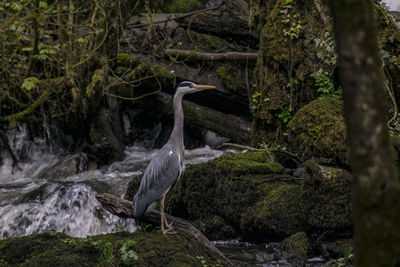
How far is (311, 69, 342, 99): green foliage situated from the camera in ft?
23.2

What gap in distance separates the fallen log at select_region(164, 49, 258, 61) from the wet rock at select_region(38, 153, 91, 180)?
3257mm

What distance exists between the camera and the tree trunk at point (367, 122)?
1156mm

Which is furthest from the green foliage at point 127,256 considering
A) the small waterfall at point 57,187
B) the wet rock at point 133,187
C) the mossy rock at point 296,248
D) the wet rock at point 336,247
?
the wet rock at point 133,187

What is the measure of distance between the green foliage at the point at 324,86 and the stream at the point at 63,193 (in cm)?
292

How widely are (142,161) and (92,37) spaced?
290cm

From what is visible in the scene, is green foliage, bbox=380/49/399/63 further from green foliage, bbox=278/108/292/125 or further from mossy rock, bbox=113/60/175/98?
mossy rock, bbox=113/60/175/98

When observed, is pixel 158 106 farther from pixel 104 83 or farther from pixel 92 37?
pixel 92 37

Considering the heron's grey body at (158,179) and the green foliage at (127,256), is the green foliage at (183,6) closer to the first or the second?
the heron's grey body at (158,179)

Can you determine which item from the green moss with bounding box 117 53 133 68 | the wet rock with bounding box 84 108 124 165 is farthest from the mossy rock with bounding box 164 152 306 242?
the green moss with bounding box 117 53 133 68

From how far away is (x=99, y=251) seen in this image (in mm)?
3527

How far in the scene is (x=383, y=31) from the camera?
21.8ft

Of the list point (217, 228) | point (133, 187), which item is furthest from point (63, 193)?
point (217, 228)

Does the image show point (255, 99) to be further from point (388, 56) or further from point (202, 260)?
point (202, 260)

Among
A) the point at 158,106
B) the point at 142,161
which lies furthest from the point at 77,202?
the point at 158,106
